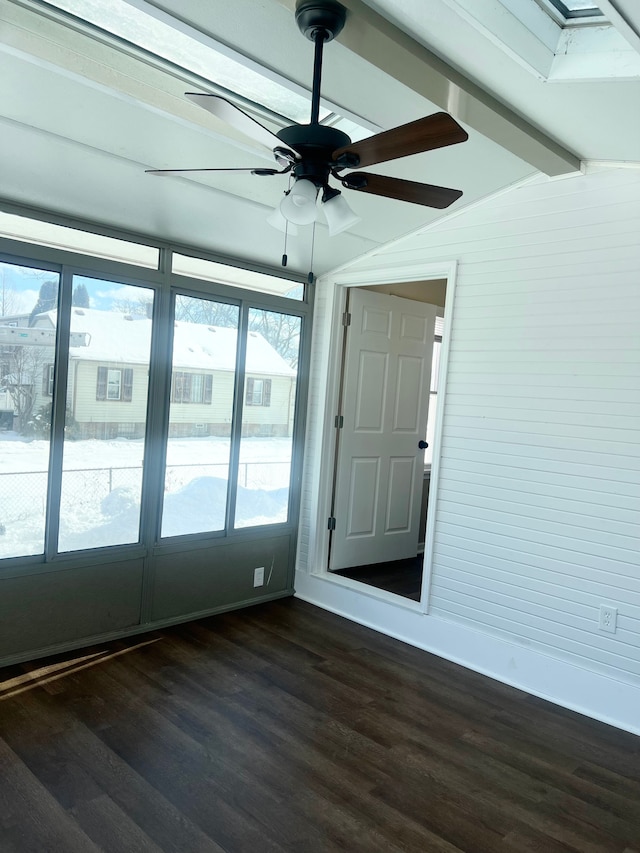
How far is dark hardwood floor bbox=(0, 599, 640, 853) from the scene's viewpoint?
218 centimetres

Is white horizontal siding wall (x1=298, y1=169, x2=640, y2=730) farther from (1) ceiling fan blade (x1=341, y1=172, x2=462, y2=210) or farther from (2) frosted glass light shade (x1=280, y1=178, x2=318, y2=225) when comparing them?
(2) frosted glass light shade (x1=280, y1=178, x2=318, y2=225)

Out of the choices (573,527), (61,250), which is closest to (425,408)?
(573,527)

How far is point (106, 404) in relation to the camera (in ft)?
11.6

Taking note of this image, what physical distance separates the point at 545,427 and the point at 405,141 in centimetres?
203

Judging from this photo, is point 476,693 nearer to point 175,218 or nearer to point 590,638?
point 590,638

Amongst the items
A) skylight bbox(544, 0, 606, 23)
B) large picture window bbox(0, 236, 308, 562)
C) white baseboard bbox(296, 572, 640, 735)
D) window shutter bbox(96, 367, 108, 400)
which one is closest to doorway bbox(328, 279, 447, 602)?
white baseboard bbox(296, 572, 640, 735)

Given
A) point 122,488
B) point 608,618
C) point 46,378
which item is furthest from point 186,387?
point 608,618

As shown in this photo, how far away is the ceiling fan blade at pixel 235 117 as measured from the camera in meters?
1.68

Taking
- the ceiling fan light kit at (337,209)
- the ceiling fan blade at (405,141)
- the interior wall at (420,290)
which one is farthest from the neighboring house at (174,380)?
the ceiling fan blade at (405,141)

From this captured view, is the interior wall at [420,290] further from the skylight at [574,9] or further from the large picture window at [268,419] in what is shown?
the skylight at [574,9]

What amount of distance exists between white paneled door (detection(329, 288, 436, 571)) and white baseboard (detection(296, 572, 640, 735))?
0.38 metres

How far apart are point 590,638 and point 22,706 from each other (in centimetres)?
267

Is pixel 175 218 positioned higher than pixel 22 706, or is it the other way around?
pixel 175 218

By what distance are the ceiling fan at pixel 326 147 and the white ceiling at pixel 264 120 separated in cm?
9
